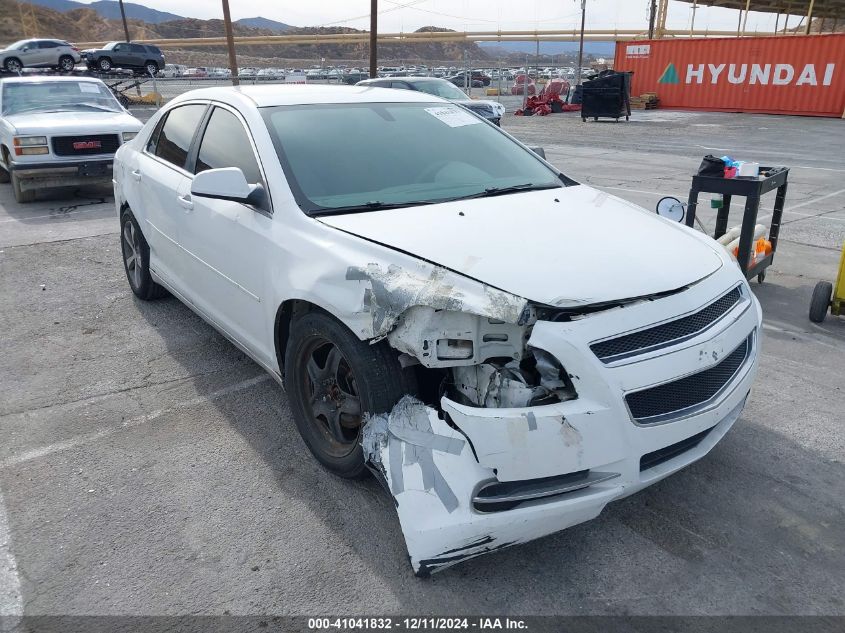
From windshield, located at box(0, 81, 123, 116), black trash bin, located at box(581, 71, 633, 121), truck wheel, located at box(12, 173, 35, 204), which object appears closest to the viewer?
truck wheel, located at box(12, 173, 35, 204)

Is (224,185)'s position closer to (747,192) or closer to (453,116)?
(453,116)

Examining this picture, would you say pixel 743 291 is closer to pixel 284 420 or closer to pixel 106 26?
pixel 284 420

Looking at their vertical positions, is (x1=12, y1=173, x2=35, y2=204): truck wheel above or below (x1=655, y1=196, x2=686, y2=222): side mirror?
below

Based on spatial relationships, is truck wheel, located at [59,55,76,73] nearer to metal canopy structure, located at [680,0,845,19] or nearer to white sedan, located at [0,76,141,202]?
white sedan, located at [0,76,141,202]

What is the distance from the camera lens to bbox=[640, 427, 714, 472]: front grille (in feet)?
7.97

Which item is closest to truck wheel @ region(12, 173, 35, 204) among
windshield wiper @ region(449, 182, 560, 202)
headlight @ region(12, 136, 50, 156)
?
headlight @ region(12, 136, 50, 156)

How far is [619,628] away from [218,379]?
2.85 metres

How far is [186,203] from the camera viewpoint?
401cm

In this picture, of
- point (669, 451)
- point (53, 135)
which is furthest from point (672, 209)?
point (53, 135)

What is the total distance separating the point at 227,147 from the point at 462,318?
2078 millimetres

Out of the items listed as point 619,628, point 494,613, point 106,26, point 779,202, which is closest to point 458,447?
point 494,613

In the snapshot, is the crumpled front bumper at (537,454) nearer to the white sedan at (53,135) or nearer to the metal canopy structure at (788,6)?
the white sedan at (53,135)

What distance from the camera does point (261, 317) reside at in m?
3.34

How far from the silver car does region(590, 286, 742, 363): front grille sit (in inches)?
1390
